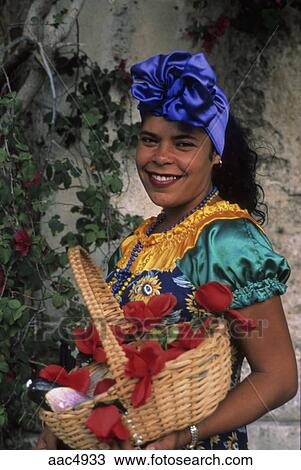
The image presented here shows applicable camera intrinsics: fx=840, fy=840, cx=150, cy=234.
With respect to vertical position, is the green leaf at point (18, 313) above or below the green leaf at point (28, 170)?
below

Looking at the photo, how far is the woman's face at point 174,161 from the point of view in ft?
6.32

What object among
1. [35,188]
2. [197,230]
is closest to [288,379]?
[197,230]

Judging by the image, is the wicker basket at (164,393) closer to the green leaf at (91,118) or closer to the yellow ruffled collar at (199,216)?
the yellow ruffled collar at (199,216)

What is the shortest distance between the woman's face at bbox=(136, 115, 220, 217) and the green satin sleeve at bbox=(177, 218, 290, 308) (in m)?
0.13

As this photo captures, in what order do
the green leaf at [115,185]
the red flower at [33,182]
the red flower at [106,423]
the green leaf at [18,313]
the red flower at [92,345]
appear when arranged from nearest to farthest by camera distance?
the red flower at [106,423] < the red flower at [92,345] < the green leaf at [18,313] < the red flower at [33,182] < the green leaf at [115,185]

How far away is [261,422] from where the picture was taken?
10.4 ft

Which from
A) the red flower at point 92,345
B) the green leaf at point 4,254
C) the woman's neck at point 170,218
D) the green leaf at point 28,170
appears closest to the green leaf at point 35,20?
the green leaf at point 28,170

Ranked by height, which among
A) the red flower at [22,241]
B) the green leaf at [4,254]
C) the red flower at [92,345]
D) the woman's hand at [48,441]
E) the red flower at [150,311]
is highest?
the red flower at [150,311]

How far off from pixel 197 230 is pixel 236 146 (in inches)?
12.2

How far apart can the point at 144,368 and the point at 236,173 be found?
0.74 meters

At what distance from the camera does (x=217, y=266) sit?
1844 mm

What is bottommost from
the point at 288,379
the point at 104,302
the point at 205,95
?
the point at 288,379

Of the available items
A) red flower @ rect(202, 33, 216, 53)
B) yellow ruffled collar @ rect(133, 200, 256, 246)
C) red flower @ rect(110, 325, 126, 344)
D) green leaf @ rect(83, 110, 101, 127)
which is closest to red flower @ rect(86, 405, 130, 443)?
red flower @ rect(110, 325, 126, 344)
